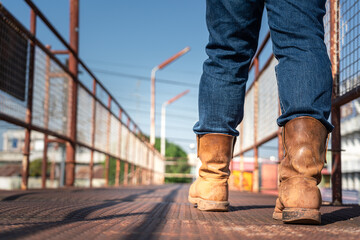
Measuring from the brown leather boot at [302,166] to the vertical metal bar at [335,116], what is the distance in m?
1.09

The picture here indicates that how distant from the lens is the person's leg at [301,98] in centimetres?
100

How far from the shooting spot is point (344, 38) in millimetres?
2111

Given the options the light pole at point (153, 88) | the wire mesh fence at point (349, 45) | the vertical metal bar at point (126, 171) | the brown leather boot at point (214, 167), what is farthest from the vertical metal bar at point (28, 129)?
the light pole at point (153, 88)

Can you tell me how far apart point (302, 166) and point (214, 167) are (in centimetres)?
37

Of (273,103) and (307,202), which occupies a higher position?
(273,103)

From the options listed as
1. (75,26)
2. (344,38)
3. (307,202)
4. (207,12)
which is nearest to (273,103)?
(344,38)

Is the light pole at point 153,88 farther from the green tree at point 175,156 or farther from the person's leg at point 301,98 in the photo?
the green tree at point 175,156

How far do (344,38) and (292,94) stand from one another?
3.98 ft

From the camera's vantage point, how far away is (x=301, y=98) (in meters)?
1.06

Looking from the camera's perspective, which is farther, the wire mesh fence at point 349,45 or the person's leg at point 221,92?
the wire mesh fence at point 349,45

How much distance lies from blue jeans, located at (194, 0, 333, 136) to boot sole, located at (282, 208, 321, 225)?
0.24m

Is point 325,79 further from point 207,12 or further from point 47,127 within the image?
point 47,127

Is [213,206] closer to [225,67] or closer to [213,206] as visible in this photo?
[213,206]

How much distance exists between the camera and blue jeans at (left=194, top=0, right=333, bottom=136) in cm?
107
